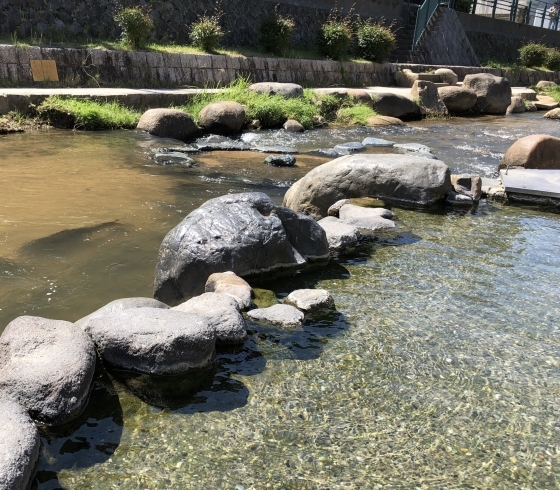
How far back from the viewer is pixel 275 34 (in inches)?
758

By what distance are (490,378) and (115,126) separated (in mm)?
10051

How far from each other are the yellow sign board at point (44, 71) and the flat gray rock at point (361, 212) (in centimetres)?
934

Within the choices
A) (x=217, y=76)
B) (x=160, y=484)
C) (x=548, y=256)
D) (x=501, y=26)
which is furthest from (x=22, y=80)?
(x=501, y=26)

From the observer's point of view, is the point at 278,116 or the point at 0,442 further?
the point at 278,116

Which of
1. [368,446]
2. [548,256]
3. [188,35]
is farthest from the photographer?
[188,35]

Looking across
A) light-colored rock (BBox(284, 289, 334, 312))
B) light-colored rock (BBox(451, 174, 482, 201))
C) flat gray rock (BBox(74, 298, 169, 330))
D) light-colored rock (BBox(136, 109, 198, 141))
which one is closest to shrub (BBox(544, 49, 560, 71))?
light-colored rock (BBox(136, 109, 198, 141))

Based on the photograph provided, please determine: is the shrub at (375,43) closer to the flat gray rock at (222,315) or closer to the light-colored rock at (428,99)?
the light-colored rock at (428,99)

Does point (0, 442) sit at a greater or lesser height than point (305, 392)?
greater

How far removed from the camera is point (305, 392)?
3.42m

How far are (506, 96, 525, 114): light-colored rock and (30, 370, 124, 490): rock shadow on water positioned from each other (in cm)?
1886

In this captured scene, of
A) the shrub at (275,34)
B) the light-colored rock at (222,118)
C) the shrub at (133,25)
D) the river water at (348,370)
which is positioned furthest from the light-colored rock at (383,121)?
the river water at (348,370)

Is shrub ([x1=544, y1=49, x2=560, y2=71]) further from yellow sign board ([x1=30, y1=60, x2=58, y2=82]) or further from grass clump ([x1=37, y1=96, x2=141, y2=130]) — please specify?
yellow sign board ([x1=30, y1=60, x2=58, y2=82])

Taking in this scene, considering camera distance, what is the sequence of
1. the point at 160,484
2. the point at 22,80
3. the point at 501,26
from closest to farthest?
the point at 160,484
the point at 22,80
the point at 501,26

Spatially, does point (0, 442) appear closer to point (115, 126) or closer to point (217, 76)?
→ point (115, 126)
